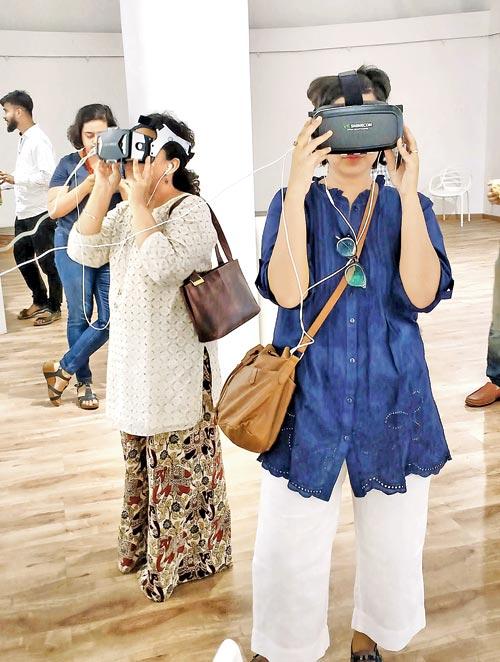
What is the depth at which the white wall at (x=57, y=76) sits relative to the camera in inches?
436

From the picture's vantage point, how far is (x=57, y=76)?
11.4 meters

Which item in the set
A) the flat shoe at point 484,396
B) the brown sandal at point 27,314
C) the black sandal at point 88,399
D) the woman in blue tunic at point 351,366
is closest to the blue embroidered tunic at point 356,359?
the woman in blue tunic at point 351,366

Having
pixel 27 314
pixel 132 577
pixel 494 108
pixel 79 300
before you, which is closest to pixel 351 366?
pixel 132 577

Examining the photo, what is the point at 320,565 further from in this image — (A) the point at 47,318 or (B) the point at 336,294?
(A) the point at 47,318

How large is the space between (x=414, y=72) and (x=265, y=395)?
1152 cm

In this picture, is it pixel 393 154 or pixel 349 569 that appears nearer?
pixel 393 154

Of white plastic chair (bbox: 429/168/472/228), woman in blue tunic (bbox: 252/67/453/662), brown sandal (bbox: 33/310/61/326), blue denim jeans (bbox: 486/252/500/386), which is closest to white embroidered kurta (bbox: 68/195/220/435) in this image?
woman in blue tunic (bbox: 252/67/453/662)

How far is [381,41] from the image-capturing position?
464 inches

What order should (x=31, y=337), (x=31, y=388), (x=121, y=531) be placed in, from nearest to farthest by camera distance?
(x=121, y=531) → (x=31, y=388) → (x=31, y=337)

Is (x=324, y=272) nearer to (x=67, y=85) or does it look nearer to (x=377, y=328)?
(x=377, y=328)

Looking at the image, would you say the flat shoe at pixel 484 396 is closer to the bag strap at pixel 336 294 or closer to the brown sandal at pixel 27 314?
the bag strap at pixel 336 294

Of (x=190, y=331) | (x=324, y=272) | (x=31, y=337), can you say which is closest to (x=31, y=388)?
(x=31, y=337)

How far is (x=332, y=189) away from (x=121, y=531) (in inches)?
55.6

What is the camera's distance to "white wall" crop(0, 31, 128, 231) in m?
11.1
